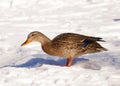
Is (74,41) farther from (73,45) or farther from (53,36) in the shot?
(53,36)

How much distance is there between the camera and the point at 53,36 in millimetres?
8703

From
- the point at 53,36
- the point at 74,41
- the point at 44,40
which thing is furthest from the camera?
the point at 53,36

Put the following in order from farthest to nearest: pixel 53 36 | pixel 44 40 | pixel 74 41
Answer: pixel 53 36 → pixel 44 40 → pixel 74 41

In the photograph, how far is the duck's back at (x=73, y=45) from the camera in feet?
20.3

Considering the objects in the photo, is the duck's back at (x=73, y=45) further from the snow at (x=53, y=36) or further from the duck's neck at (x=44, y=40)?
the snow at (x=53, y=36)

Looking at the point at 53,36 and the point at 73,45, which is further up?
the point at 73,45

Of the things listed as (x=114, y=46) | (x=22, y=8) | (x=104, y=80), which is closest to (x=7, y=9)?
(x=22, y=8)

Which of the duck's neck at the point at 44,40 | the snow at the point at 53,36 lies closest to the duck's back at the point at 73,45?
the duck's neck at the point at 44,40

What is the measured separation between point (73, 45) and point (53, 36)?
253cm

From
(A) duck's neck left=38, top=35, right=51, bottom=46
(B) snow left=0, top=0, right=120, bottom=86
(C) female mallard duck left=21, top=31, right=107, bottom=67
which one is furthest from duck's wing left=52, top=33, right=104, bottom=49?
(B) snow left=0, top=0, right=120, bottom=86

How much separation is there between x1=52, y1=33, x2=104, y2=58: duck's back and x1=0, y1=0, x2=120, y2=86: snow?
25 centimetres

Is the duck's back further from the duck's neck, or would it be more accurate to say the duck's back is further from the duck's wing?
the duck's neck

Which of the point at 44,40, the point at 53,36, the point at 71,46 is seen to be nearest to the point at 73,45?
the point at 71,46

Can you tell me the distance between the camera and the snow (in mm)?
5828
